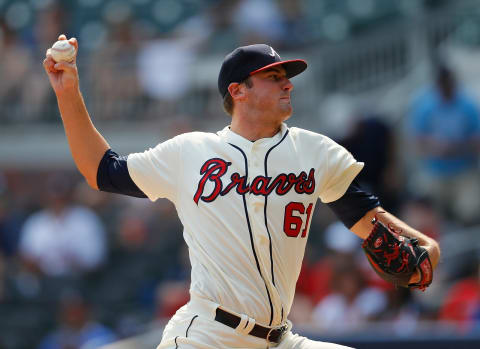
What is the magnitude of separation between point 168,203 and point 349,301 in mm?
2823

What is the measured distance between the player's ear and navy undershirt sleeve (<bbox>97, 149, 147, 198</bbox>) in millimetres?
562

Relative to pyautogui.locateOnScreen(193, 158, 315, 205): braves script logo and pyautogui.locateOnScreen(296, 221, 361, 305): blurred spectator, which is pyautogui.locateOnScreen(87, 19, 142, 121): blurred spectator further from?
pyautogui.locateOnScreen(193, 158, 315, 205): braves script logo

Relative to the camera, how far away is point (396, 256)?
4.21 m

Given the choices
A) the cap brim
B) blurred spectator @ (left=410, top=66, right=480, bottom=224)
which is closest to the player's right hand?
the cap brim

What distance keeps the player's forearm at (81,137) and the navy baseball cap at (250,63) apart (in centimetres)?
63

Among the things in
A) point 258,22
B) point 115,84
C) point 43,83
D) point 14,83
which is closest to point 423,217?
point 258,22

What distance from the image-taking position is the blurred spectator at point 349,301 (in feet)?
25.4

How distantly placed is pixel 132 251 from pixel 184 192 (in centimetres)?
580

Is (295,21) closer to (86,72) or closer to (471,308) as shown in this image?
(86,72)

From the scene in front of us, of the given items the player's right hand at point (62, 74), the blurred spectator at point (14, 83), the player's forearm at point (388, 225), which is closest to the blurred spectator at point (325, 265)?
the player's forearm at point (388, 225)

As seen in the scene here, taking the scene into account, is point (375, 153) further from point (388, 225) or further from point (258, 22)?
point (388, 225)

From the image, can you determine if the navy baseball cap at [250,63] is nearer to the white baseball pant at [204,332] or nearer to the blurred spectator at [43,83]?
the white baseball pant at [204,332]

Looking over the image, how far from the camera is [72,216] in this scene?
32.5ft

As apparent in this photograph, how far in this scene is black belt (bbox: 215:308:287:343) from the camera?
4.05 meters
